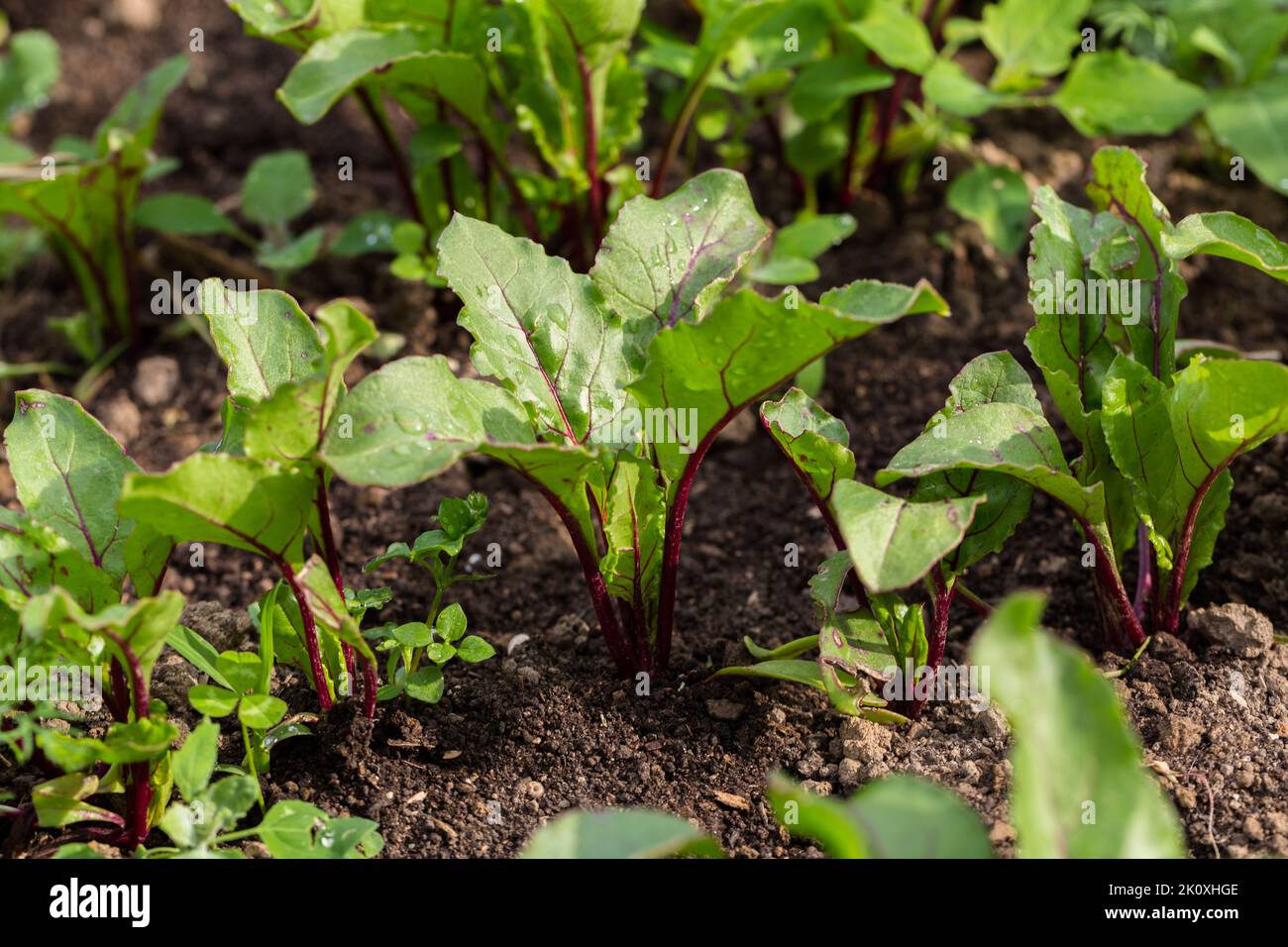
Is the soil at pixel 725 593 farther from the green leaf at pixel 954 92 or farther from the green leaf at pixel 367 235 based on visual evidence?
the green leaf at pixel 954 92

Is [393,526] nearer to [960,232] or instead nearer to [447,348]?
[447,348]

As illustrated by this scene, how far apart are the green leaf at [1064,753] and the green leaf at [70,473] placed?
4.14 feet

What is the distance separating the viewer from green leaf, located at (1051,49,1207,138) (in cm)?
280

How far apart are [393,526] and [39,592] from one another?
0.83 meters

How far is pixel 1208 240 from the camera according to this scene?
1.93m

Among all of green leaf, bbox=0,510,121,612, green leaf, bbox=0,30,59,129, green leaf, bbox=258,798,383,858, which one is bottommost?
green leaf, bbox=258,798,383,858

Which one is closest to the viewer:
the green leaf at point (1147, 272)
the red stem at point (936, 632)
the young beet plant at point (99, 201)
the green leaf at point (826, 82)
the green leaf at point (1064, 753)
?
the green leaf at point (1064, 753)

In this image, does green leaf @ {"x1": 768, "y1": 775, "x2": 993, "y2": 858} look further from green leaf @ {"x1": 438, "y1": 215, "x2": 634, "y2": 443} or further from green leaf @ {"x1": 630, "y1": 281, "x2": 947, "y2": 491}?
green leaf @ {"x1": 438, "y1": 215, "x2": 634, "y2": 443}

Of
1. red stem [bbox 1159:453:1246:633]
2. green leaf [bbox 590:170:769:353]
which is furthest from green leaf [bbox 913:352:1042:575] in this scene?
green leaf [bbox 590:170:769:353]

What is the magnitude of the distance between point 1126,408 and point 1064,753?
0.88 metres

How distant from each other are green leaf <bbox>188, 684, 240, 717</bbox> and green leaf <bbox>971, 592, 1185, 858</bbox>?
1041 millimetres

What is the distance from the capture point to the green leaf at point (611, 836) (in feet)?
4.55

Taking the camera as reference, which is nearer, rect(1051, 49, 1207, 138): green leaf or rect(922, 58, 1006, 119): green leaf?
rect(922, 58, 1006, 119): green leaf

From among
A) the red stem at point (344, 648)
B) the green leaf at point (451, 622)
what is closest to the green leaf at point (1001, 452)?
the green leaf at point (451, 622)
